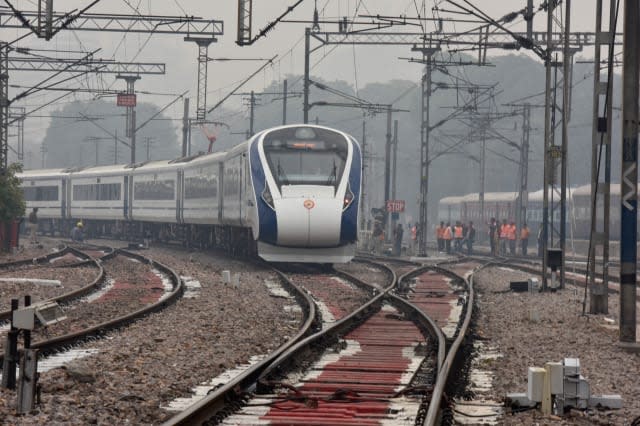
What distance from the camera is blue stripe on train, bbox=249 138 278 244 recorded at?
26875 millimetres

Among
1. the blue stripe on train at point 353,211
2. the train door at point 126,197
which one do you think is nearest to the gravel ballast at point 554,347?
the blue stripe on train at point 353,211

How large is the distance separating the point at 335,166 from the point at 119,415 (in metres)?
18.9

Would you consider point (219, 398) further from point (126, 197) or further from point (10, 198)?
point (126, 197)

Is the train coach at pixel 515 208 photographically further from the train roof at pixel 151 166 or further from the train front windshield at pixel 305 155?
the train front windshield at pixel 305 155

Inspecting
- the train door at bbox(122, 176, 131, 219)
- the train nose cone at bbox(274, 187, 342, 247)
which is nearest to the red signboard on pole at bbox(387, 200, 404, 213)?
the train door at bbox(122, 176, 131, 219)

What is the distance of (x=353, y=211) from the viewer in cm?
2709

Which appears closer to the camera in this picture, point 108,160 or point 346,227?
point 346,227

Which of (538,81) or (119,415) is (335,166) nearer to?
(119,415)

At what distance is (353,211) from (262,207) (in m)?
2.06

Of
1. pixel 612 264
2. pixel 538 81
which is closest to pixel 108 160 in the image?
pixel 538 81

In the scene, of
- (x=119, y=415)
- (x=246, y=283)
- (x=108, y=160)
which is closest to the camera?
(x=119, y=415)

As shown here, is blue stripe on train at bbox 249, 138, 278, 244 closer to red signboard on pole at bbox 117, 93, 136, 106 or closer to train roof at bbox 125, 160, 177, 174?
train roof at bbox 125, 160, 177, 174

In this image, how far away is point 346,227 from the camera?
2702cm

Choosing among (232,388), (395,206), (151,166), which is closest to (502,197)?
(395,206)
